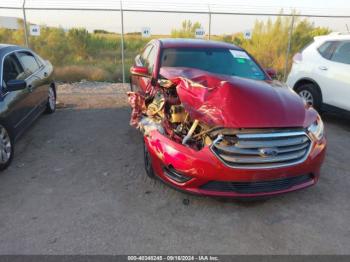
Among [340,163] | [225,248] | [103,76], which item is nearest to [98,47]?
[103,76]

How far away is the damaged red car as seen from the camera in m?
3.27

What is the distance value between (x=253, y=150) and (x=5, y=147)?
124 inches

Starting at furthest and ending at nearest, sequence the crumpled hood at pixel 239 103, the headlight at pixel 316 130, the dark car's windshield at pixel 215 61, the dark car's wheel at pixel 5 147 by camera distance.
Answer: the dark car's windshield at pixel 215 61 < the dark car's wheel at pixel 5 147 < the headlight at pixel 316 130 < the crumpled hood at pixel 239 103

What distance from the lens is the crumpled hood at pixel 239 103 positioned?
134 inches

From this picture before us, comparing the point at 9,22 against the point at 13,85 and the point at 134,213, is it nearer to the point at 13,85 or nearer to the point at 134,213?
the point at 13,85

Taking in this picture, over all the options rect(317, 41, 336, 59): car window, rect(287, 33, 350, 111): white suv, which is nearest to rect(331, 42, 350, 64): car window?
rect(287, 33, 350, 111): white suv

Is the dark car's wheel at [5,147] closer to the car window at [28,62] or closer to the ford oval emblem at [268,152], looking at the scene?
the car window at [28,62]

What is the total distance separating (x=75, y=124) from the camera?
6.45 meters

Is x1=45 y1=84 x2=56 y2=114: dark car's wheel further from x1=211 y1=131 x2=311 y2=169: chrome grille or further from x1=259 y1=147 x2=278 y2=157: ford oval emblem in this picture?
x1=259 y1=147 x2=278 y2=157: ford oval emblem

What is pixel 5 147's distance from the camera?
4398 mm

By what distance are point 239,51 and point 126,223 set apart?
11.0 ft

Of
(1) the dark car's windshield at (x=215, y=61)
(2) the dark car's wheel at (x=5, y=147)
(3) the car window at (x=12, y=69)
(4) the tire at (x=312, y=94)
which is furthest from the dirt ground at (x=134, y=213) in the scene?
(4) the tire at (x=312, y=94)

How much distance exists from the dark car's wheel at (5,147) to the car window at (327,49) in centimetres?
578

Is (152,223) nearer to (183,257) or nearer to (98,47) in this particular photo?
(183,257)
